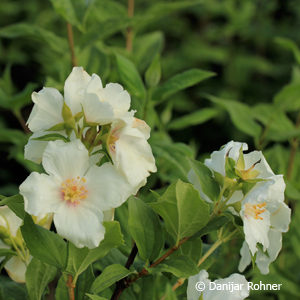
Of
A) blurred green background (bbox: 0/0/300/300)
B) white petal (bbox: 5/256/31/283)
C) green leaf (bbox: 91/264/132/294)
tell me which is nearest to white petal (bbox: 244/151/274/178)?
green leaf (bbox: 91/264/132/294)

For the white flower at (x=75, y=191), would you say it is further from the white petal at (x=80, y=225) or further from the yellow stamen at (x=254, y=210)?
the yellow stamen at (x=254, y=210)

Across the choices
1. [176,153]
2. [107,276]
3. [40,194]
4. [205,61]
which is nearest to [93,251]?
[107,276]

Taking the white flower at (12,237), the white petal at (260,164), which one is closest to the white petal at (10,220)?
the white flower at (12,237)

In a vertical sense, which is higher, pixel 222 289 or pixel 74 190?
pixel 74 190

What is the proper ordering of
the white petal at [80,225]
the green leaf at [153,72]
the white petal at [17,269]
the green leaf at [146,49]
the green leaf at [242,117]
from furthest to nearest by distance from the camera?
the green leaf at [146,49]
the green leaf at [242,117]
the green leaf at [153,72]
the white petal at [17,269]
the white petal at [80,225]

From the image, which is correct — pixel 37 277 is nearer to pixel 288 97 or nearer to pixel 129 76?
pixel 129 76

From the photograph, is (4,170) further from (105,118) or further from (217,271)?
(105,118)

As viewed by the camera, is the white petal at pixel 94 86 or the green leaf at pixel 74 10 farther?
the green leaf at pixel 74 10
